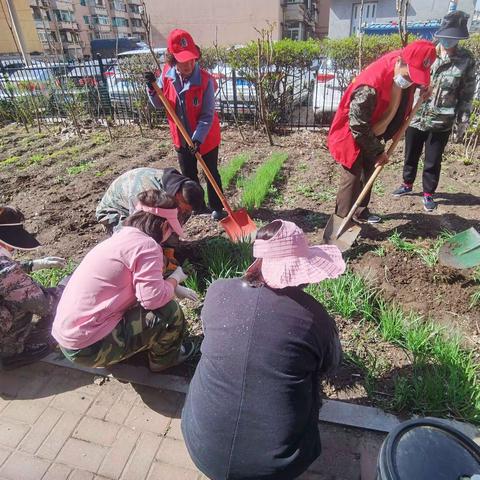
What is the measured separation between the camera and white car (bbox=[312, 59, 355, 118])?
735cm

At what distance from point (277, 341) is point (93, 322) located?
106 cm

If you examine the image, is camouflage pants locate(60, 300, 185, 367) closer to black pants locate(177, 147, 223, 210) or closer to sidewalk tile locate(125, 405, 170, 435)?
sidewalk tile locate(125, 405, 170, 435)

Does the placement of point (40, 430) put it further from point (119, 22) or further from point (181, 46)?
point (119, 22)

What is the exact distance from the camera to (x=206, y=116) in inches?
145

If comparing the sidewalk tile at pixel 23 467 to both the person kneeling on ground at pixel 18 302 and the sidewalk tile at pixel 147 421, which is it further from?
the person kneeling on ground at pixel 18 302

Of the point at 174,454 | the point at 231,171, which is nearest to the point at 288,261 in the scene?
the point at 174,454

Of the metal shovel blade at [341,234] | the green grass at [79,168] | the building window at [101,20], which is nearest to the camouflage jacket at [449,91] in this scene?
the metal shovel blade at [341,234]

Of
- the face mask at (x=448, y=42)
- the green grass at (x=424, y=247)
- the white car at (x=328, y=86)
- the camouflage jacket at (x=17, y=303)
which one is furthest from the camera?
the white car at (x=328, y=86)

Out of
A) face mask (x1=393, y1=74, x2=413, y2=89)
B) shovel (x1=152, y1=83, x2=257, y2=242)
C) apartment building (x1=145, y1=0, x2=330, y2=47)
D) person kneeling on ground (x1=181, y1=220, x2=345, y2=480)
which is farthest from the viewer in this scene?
apartment building (x1=145, y1=0, x2=330, y2=47)

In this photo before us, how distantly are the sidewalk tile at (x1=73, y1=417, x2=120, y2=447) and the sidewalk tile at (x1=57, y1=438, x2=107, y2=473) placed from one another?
29 millimetres

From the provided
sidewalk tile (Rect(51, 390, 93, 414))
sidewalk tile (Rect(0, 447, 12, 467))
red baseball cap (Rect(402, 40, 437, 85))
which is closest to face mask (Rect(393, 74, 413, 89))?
red baseball cap (Rect(402, 40, 437, 85))

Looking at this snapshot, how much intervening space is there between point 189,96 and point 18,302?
2.35m

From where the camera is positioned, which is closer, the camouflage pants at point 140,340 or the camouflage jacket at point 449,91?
the camouflage pants at point 140,340

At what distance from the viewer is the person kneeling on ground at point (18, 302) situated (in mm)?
2270
